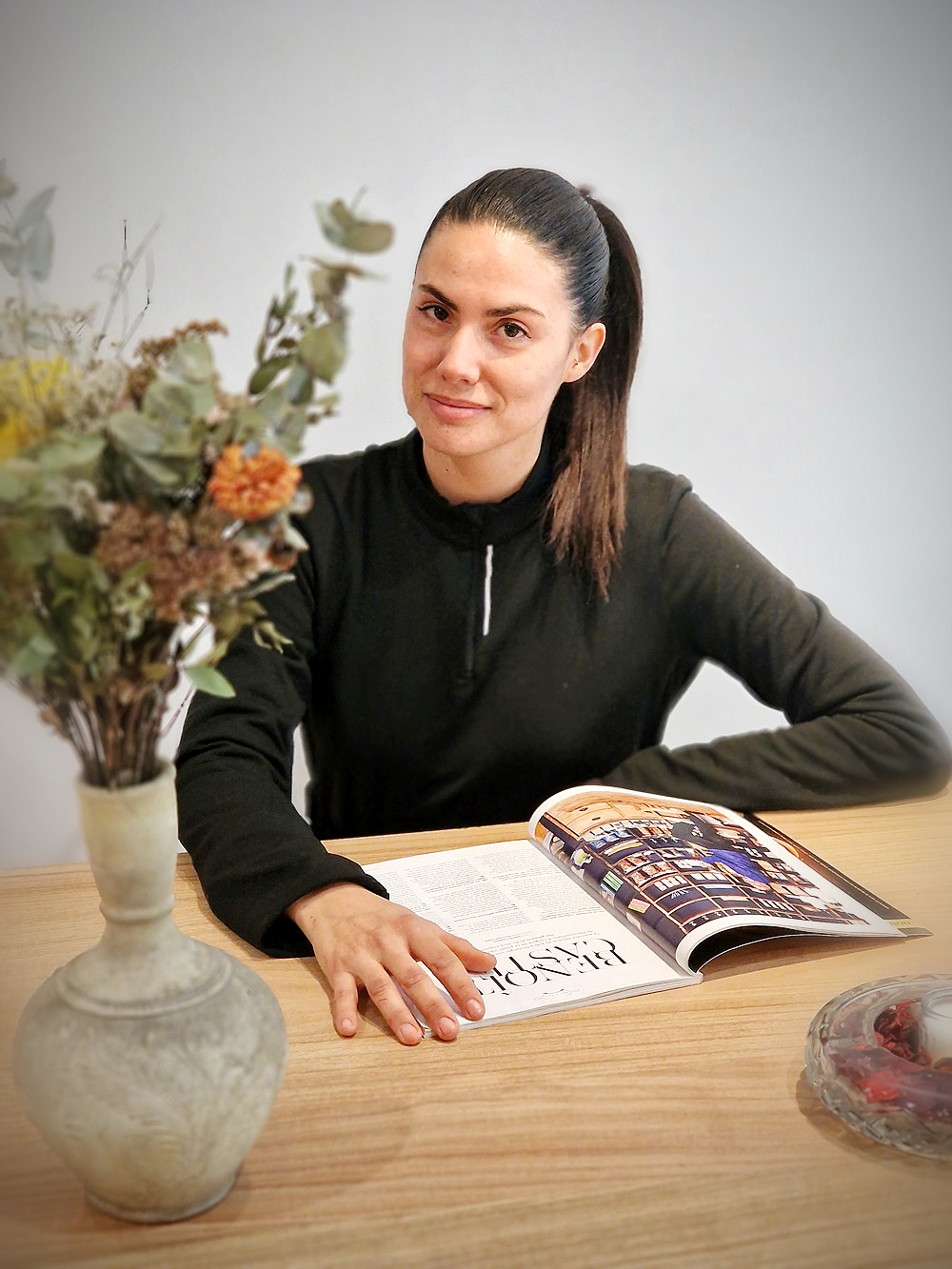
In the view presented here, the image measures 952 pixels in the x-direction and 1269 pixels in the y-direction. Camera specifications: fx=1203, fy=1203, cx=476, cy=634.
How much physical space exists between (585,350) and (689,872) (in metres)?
0.73

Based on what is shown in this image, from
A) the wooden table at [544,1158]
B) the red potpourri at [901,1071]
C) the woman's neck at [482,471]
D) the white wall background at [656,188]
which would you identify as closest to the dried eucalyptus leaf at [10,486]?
the wooden table at [544,1158]

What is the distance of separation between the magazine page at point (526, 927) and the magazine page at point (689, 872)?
0.9 inches

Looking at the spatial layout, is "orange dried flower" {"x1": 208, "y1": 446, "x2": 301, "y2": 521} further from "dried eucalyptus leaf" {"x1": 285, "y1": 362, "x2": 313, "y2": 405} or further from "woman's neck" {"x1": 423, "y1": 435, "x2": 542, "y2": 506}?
"woman's neck" {"x1": 423, "y1": 435, "x2": 542, "y2": 506}

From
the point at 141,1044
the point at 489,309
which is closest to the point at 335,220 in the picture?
the point at 141,1044

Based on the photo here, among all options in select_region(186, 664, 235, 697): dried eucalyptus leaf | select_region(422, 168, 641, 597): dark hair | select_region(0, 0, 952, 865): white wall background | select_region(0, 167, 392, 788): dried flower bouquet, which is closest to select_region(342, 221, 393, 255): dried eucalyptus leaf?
select_region(0, 167, 392, 788): dried flower bouquet

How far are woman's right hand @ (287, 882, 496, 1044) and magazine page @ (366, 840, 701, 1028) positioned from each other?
0.08 feet

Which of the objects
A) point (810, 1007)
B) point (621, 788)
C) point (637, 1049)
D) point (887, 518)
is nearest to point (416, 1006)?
point (637, 1049)

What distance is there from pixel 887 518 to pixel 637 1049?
1.63m

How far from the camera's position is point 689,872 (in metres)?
1.13

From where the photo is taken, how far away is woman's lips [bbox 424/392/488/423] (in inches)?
56.0

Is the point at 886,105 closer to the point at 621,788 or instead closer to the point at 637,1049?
the point at 621,788

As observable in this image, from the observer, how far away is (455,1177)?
74cm

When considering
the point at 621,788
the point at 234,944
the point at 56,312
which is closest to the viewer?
the point at 56,312

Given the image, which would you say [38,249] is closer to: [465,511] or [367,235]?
[367,235]
